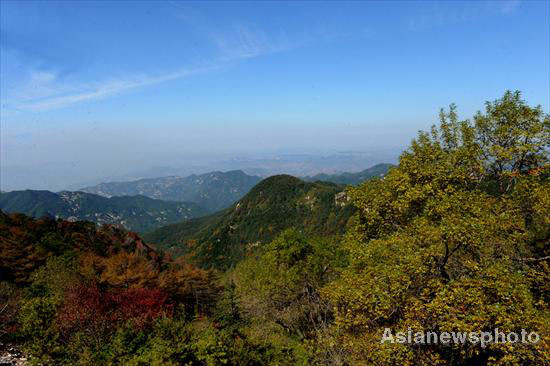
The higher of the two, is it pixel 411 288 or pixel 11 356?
pixel 411 288

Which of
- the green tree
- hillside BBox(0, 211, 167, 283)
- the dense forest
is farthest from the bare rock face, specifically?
hillside BBox(0, 211, 167, 283)

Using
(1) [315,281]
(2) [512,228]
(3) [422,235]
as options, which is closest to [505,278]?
(3) [422,235]

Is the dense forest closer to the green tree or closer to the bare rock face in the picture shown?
the green tree

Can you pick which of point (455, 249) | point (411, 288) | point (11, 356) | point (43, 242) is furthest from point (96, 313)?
point (43, 242)

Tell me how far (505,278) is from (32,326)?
84.2 ft

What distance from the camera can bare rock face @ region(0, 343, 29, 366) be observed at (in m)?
17.7

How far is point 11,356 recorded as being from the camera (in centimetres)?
1867

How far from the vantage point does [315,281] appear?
101ft

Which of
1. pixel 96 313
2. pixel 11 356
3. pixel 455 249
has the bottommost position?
pixel 11 356

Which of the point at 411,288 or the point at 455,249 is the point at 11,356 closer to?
the point at 411,288

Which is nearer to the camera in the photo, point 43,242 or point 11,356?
point 11,356

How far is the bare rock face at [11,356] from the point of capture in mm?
17734

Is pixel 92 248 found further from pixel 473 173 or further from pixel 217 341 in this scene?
pixel 473 173

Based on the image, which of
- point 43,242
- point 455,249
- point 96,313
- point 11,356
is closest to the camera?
point 455,249
